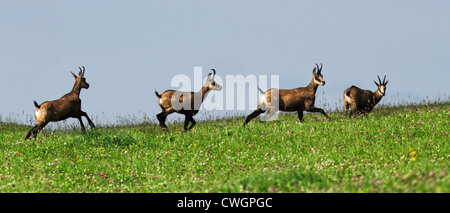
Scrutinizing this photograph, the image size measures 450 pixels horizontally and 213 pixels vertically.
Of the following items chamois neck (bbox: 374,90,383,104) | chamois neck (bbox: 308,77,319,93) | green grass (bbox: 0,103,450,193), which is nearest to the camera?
green grass (bbox: 0,103,450,193)

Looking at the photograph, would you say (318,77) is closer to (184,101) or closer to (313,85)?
(313,85)

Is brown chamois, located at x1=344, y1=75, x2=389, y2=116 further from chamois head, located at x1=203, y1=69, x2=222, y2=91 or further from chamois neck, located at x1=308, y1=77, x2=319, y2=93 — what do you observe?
chamois head, located at x1=203, y1=69, x2=222, y2=91

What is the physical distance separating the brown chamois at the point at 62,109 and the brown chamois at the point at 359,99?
986cm

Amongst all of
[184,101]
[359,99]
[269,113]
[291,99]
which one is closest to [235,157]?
[269,113]

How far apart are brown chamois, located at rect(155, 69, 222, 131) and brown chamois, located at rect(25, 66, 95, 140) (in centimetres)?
276

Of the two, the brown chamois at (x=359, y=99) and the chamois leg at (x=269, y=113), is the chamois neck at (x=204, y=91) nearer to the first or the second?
the chamois leg at (x=269, y=113)

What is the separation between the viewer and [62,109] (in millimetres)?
17641

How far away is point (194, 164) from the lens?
11.6 metres

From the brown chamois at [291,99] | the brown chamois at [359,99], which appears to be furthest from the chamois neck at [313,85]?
the brown chamois at [359,99]

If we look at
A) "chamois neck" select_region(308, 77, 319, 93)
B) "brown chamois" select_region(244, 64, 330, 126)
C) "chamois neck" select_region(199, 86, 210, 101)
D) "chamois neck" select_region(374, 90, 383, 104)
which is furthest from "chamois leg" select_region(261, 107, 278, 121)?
"chamois neck" select_region(374, 90, 383, 104)

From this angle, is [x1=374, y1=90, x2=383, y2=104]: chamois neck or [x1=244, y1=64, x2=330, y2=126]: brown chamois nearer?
[x1=244, y1=64, x2=330, y2=126]: brown chamois

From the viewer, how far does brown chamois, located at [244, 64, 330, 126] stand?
56.1ft

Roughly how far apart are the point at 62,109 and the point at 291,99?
28.2ft

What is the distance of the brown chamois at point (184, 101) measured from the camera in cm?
1719
